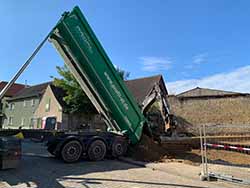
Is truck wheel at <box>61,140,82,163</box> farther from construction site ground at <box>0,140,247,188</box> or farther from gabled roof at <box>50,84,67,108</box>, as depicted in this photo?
gabled roof at <box>50,84,67,108</box>

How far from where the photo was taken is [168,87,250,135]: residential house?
822 inches

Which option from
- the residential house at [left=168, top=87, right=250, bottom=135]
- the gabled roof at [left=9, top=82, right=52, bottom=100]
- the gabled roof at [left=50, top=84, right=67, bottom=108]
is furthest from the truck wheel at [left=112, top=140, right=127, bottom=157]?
the gabled roof at [left=9, top=82, right=52, bottom=100]

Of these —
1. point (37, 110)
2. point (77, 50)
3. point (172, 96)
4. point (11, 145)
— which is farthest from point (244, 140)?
point (37, 110)

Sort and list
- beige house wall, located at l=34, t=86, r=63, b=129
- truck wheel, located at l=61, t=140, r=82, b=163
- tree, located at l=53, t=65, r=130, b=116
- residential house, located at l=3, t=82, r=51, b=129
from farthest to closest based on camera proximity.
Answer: residential house, located at l=3, t=82, r=51, b=129
beige house wall, located at l=34, t=86, r=63, b=129
tree, located at l=53, t=65, r=130, b=116
truck wheel, located at l=61, t=140, r=82, b=163

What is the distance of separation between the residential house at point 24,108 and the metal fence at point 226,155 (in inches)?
1087

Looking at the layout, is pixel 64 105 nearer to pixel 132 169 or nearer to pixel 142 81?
pixel 142 81

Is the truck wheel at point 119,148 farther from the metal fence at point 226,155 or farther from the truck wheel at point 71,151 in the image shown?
the metal fence at point 226,155

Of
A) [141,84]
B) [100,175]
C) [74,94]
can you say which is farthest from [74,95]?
[100,175]

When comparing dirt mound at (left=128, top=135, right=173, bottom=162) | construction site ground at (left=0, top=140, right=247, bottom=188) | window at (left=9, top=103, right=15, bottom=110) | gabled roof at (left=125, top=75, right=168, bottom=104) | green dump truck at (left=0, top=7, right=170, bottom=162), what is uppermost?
gabled roof at (left=125, top=75, right=168, bottom=104)

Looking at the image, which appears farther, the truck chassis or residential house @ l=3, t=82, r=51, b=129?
residential house @ l=3, t=82, r=51, b=129

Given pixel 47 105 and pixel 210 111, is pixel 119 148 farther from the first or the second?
pixel 47 105

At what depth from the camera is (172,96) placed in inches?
883

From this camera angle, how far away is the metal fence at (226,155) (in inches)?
303

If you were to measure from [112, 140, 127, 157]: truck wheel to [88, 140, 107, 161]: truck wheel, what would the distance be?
0.42 m
